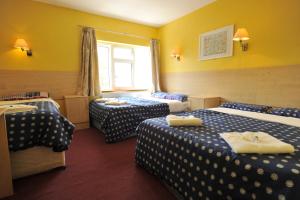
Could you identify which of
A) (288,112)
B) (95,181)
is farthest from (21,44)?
→ (288,112)

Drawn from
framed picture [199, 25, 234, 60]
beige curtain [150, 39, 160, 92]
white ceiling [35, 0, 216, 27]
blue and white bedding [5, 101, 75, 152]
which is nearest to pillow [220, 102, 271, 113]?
framed picture [199, 25, 234, 60]

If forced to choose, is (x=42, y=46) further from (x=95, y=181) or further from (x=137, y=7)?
(x=95, y=181)

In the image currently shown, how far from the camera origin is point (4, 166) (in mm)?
1551

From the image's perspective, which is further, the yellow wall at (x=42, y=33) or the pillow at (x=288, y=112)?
the yellow wall at (x=42, y=33)

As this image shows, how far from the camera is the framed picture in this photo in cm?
321

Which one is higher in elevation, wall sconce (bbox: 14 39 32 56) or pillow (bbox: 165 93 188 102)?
wall sconce (bbox: 14 39 32 56)

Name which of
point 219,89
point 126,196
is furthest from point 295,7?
point 126,196

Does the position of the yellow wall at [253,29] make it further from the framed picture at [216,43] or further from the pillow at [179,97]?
the pillow at [179,97]

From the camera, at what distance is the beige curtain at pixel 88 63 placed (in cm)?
386

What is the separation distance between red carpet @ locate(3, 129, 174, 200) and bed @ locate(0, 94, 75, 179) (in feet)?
0.39

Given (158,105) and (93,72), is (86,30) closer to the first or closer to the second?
(93,72)

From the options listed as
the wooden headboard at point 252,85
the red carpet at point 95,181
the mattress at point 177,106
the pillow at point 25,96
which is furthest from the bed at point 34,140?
the wooden headboard at point 252,85

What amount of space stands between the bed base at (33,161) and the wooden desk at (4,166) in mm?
290

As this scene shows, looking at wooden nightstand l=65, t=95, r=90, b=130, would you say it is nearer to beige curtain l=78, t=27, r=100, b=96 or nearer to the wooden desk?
beige curtain l=78, t=27, r=100, b=96
